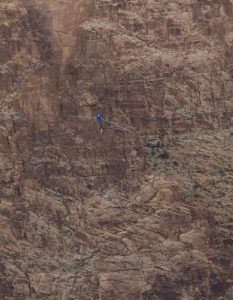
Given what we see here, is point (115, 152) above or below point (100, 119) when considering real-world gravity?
below

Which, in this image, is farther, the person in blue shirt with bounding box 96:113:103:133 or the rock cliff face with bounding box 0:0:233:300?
the person in blue shirt with bounding box 96:113:103:133

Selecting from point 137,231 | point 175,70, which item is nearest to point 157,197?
point 137,231

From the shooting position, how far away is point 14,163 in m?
63.3

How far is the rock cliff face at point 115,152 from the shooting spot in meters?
62.3

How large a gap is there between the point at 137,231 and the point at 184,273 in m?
3.43

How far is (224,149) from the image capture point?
63656 mm

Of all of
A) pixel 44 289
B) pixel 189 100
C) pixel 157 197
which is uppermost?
pixel 189 100

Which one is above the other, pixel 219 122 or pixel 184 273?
pixel 219 122

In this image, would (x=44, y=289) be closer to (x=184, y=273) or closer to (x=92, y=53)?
(x=184, y=273)

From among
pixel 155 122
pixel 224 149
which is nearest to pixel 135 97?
pixel 155 122

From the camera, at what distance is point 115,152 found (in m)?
63.2

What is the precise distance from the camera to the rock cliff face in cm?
6228

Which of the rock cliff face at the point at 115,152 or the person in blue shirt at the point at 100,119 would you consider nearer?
the rock cliff face at the point at 115,152

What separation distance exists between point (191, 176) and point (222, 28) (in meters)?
8.70
